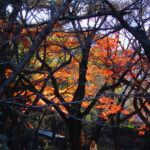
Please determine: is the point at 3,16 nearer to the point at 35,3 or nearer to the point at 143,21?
the point at 35,3

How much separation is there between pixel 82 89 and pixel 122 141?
1247 cm

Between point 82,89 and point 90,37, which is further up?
point 90,37

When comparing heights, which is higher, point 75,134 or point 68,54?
point 68,54

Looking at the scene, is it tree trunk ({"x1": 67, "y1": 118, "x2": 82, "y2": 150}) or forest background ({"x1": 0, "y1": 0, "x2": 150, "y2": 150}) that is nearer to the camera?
forest background ({"x1": 0, "y1": 0, "x2": 150, "y2": 150})

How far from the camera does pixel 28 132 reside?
1149 centimetres

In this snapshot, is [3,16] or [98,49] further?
[98,49]

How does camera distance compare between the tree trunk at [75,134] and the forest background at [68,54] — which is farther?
the tree trunk at [75,134]

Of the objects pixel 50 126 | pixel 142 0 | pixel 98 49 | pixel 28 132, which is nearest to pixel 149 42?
pixel 142 0

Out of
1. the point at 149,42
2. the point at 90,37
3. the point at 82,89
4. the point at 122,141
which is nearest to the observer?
the point at 149,42

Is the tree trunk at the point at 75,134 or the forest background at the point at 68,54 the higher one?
the forest background at the point at 68,54

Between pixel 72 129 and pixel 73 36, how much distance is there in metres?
4.31

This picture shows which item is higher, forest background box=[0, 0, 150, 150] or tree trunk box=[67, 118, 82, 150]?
forest background box=[0, 0, 150, 150]

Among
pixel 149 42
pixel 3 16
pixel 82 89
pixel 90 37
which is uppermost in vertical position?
pixel 3 16

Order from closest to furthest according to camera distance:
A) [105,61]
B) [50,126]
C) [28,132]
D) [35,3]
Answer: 1. [35,3]
2. [105,61]
3. [28,132]
4. [50,126]
